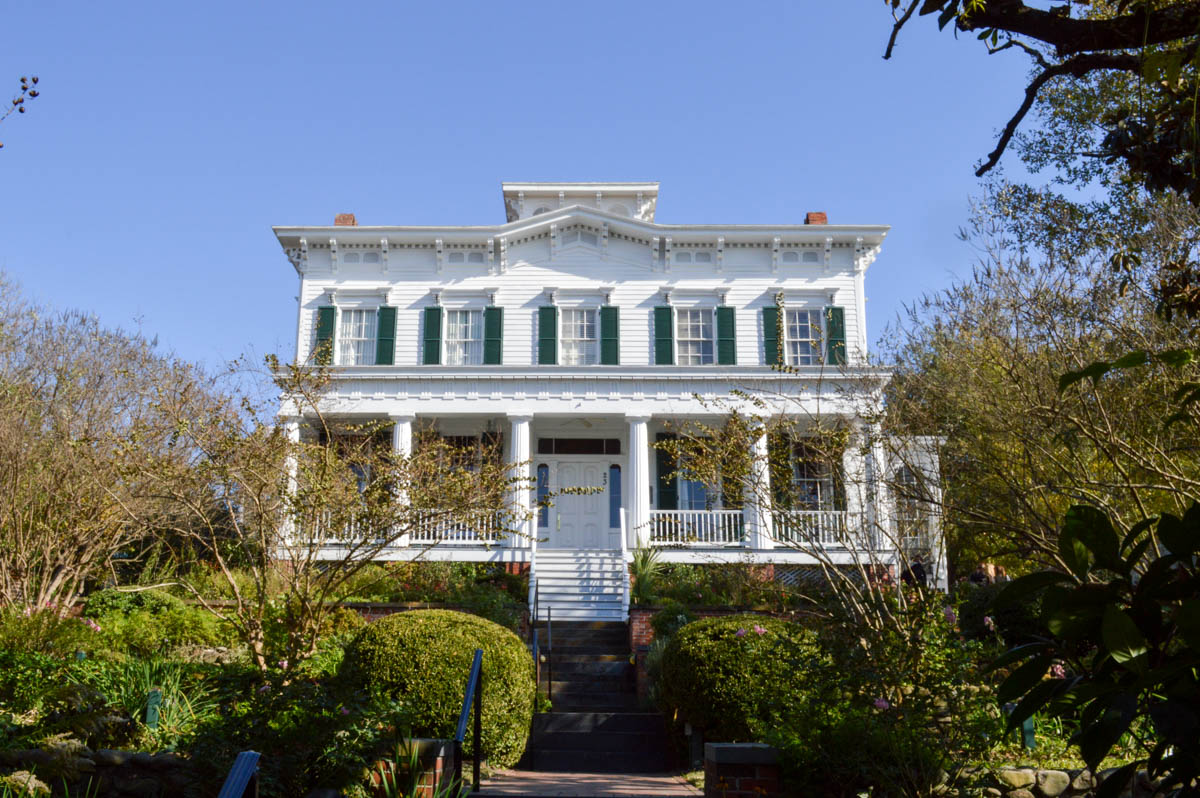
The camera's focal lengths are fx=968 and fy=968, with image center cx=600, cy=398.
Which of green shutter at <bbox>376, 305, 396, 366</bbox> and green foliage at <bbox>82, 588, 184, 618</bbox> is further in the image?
green shutter at <bbox>376, 305, 396, 366</bbox>

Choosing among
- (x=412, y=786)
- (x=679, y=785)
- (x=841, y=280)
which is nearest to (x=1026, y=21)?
(x=412, y=786)

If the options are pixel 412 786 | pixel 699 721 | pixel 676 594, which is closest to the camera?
pixel 412 786

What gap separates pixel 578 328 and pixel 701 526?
19.5 ft

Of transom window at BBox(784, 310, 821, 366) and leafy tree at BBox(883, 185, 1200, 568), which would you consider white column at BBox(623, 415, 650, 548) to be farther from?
leafy tree at BBox(883, 185, 1200, 568)

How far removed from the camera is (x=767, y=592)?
15.9m

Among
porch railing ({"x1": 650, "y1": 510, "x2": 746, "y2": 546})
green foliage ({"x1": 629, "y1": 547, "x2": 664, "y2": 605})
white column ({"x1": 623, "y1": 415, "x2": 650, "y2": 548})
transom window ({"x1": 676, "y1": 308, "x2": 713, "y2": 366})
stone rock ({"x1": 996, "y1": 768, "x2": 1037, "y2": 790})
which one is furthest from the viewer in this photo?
transom window ({"x1": 676, "y1": 308, "x2": 713, "y2": 366})

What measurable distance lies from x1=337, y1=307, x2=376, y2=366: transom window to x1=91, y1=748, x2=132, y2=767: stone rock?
1682 centimetres

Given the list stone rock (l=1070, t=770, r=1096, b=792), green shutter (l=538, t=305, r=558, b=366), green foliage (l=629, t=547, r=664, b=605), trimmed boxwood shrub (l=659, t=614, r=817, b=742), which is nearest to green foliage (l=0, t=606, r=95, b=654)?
trimmed boxwood shrub (l=659, t=614, r=817, b=742)

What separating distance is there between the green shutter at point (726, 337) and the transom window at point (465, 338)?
19.2 ft

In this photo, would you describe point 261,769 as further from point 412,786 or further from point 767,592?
point 767,592

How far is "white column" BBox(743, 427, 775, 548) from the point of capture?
39.7 feet

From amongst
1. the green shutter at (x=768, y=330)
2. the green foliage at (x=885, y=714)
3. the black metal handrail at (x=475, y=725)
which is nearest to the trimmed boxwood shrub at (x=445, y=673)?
the black metal handrail at (x=475, y=725)

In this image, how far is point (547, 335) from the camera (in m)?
23.8

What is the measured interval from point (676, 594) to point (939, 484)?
275 inches
